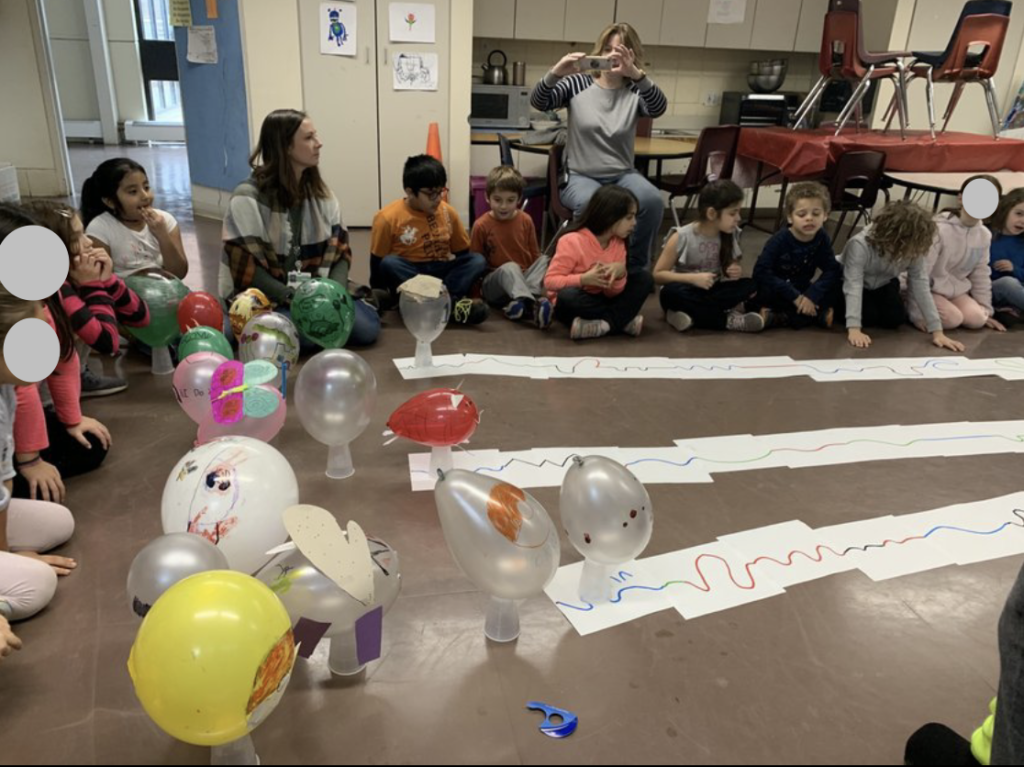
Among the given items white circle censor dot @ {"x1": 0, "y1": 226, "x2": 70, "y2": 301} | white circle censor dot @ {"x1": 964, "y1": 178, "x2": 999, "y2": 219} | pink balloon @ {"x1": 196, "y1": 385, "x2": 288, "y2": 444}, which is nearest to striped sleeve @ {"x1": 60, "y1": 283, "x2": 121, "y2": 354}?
pink balloon @ {"x1": 196, "y1": 385, "x2": 288, "y2": 444}

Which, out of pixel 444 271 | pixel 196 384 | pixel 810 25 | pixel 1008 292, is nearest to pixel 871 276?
pixel 1008 292

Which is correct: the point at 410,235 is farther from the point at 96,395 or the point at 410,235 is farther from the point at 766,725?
the point at 766,725

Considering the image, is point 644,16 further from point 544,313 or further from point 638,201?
point 544,313

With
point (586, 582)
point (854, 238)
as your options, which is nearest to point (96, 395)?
point (586, 582)

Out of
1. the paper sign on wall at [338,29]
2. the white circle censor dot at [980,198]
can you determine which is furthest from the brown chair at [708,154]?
the paper sign on wall at [338,29]

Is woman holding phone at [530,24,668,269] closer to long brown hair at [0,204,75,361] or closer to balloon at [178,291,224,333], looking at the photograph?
balloon at [178,291,224,333]

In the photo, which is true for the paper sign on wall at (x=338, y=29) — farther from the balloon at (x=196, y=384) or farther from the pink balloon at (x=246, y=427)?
the pink balloon at (x=246, y=427)

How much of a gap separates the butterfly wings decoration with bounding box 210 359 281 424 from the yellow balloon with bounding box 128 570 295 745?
86 centimetres

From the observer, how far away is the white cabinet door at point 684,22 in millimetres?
6195

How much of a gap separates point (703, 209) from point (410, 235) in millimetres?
1356

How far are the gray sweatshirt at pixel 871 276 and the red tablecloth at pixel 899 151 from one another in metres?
1.25

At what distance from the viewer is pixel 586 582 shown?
1.57m

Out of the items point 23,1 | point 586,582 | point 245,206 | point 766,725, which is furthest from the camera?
point 23,1

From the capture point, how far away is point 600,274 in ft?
10.2
